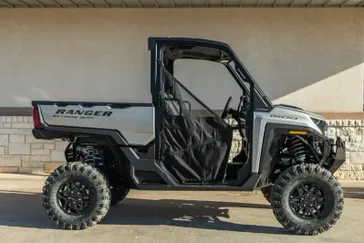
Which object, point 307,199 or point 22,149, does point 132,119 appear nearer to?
point 307,199

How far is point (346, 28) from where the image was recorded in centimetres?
977

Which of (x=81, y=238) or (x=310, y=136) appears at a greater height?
(x=310, y=136)

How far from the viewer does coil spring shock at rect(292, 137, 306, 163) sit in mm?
5934

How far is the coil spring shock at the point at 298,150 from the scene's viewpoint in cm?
593

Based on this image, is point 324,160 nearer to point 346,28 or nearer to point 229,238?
point 229,238

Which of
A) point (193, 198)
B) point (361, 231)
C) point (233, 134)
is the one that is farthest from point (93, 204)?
point (361, 231)

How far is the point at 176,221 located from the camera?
632 cm

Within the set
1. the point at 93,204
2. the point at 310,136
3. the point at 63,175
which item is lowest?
the point at 93,204

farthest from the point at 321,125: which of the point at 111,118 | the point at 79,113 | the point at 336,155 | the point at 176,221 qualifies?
the point at 79,113

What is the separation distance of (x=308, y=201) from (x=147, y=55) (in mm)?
5605

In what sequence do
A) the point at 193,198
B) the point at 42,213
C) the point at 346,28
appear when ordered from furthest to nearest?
the point at 346,28 < the point at 193,198 < the point at 42,213

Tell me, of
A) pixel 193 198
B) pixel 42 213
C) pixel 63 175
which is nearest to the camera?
pixel 63 175

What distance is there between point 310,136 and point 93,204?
299 cm

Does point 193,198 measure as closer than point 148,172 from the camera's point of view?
No
